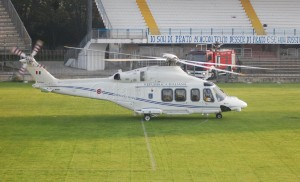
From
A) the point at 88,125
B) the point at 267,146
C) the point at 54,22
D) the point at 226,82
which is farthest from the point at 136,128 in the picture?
the point at 54,22

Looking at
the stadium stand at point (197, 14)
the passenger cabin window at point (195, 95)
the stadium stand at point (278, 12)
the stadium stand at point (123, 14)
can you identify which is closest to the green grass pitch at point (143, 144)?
the passenger cabin window at point (195, 95)

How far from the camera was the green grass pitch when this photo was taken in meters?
16.2

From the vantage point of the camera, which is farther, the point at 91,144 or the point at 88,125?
the point at 88,125

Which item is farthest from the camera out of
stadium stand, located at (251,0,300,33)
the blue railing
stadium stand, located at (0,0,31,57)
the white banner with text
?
stadium stand, located at (251,0,300,33)

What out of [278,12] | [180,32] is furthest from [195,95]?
[278,12]

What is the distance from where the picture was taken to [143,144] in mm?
19859

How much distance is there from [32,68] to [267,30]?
28389 millimetres

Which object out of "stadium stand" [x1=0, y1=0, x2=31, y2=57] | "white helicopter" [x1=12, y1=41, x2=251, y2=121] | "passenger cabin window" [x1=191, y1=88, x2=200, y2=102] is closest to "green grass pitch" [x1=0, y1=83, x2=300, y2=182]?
"white helicopter" [x1=12, y1=41, x2=251, y2=121]

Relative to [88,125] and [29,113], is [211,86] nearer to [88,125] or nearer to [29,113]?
[88,125]

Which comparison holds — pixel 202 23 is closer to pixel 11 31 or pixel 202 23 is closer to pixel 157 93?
pixel 11 31

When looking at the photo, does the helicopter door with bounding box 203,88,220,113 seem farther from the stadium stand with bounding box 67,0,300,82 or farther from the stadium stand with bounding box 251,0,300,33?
the stadium stand with bounding box 251,0,300,33

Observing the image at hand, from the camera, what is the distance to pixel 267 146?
1955 cm

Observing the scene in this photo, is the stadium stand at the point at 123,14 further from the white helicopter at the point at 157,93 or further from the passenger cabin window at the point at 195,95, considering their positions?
the passenger cabin window at the point at 195,95

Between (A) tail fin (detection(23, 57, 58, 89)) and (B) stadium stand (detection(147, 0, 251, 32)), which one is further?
(B) stadium stand (detection(147, 0, 251, 32))
